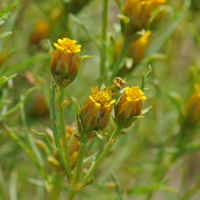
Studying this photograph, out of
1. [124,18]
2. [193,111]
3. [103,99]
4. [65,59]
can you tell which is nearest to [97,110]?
[103,99]

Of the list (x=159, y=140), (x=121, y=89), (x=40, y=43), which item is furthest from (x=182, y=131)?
(x=40, y=43)

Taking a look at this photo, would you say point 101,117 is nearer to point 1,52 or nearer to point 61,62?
point 61,62

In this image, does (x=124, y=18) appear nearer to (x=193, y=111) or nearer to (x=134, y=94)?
(x=134, y=94)

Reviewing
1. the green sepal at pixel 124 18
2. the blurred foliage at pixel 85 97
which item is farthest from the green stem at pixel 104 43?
the green sepal at pixel 124 18

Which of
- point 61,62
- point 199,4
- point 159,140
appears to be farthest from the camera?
point 199,4

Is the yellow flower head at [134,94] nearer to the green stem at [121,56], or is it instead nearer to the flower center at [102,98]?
the flower center at [102,98]

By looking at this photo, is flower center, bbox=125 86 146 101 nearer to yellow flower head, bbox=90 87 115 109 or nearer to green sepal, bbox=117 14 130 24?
yellow flower head, bbox=90 87 115 109
